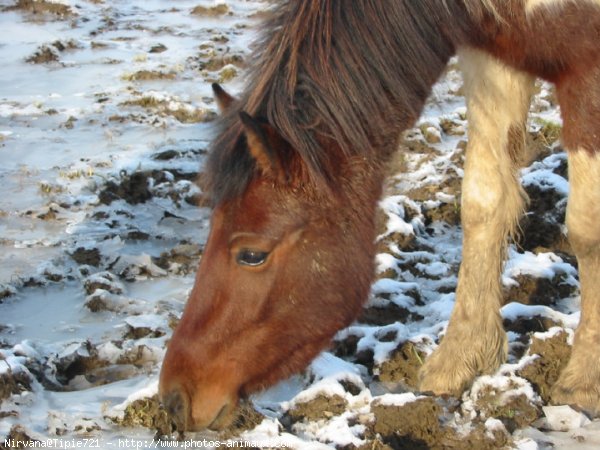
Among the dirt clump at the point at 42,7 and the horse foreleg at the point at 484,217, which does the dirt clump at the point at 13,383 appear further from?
the dirt clump at the point at 42,7

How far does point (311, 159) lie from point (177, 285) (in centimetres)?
204

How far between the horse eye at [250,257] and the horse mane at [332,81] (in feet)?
0.63

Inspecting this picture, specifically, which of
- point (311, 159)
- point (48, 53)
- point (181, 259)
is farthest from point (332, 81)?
point (48, 53)

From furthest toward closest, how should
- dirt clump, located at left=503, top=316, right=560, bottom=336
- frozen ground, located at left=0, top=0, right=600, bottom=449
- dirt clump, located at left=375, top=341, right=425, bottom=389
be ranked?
dirt clump, located at left=503, top=316, right=560, bottom=336 < dirt clump, located at left=375, top=341, right=425, bottom=389 < frozen ground, located at left=0, top=0, right=600, bottom=449

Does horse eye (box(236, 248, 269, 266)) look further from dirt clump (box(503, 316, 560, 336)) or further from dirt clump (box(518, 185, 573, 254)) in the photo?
dirt clump (box(518, 185, 573, 254))

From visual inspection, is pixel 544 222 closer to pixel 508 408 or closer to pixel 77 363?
pixel 508 408

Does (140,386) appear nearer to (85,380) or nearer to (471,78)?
(85,380)

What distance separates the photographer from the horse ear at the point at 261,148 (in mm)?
2205

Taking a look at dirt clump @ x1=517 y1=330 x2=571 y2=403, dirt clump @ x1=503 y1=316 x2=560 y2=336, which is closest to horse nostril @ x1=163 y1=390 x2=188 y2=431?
dirt clump @ x1=517 y1=330 x2=571 y2=403

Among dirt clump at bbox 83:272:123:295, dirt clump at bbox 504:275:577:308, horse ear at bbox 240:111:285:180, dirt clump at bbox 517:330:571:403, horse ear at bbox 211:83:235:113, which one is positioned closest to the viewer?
horse ear at bbox 240:111:285:180

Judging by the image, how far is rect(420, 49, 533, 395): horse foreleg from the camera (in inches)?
129

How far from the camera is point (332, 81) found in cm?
240

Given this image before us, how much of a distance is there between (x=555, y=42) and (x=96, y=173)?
3.76 metres

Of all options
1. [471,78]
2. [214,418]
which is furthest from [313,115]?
[471,78]
